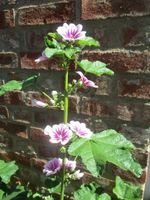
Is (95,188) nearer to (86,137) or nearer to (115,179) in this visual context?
(115,179)

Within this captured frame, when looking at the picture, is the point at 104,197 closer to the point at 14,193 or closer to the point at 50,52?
the point at 14,193

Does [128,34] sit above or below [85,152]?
above

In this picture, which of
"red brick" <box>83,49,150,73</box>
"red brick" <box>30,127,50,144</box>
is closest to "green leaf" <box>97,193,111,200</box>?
"red brick" <box>30,127,50,144</box>

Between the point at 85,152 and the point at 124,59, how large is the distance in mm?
390

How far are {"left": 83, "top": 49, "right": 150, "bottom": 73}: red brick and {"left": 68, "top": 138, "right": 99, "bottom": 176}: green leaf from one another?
0.33 m

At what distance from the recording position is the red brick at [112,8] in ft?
3.32

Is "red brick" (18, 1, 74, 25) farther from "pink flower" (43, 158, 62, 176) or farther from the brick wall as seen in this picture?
"pink flower" (43, 158, 62, 176)

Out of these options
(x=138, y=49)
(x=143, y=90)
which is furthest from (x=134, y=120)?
(x=138, y=49)

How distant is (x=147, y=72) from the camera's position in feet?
3.46

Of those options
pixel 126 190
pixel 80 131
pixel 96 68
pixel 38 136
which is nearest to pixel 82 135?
pixel 80 131

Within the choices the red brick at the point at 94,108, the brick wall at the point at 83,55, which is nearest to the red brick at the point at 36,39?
the brick wall at the point at 83,55

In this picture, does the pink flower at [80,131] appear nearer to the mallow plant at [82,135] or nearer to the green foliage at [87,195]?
the mallow plant at [82,135]

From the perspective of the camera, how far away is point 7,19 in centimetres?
131

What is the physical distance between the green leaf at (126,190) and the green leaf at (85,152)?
1.24 feet
